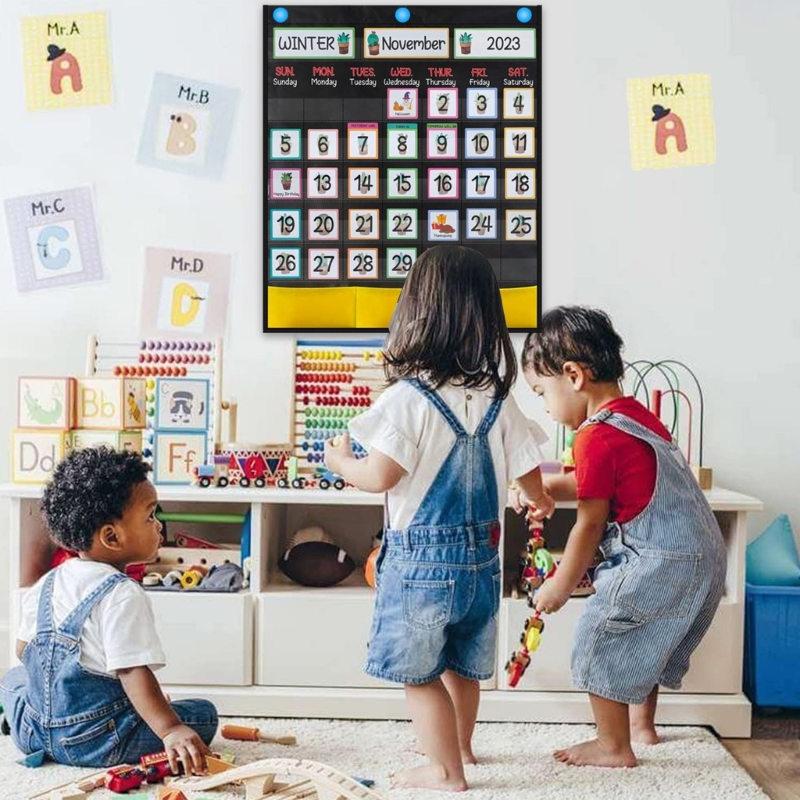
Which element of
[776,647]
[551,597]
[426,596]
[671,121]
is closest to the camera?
[426,596]

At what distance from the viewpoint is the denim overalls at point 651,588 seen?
182 centimetres

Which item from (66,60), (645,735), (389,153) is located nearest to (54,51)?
(66,60)

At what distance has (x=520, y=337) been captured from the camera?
2.51m

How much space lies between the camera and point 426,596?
1.67 meters

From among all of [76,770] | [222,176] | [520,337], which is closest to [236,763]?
[76,770]

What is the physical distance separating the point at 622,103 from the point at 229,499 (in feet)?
4.15

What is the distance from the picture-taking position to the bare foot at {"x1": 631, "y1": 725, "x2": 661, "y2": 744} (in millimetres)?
1992

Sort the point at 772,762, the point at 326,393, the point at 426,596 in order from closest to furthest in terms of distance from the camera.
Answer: the point at 426,596, the point at 772,762, the point at 326,393

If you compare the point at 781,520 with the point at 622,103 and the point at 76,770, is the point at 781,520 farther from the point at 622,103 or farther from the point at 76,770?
the point at 76,770

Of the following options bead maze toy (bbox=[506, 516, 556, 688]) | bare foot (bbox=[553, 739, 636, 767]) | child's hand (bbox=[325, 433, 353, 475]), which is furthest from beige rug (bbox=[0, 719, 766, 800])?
child's hand (bbox=[325, 433, 353, 475])

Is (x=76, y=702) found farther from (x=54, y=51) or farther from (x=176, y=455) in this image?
(x=54, y=51)

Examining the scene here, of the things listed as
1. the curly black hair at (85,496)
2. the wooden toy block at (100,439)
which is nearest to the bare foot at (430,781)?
the curly black hair at (85,496)

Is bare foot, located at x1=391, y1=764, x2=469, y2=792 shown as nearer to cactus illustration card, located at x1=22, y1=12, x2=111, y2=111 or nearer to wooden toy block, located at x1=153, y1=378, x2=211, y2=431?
wooden toy block, located at x1=153, y1=378, x2=211, y2=431

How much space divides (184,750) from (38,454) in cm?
82
